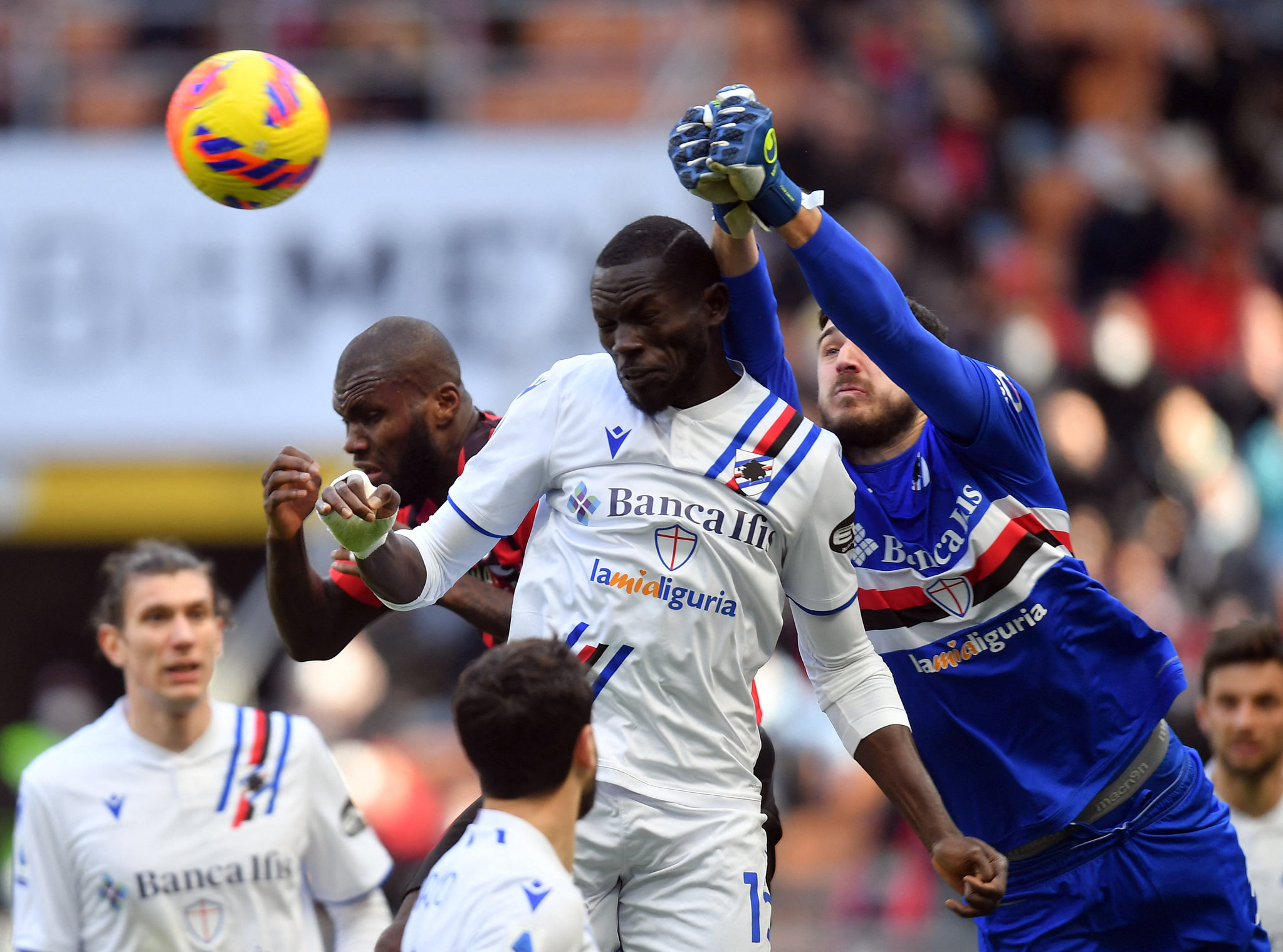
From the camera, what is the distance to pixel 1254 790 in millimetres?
6102

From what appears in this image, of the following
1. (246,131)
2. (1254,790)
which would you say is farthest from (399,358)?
(1254,790)

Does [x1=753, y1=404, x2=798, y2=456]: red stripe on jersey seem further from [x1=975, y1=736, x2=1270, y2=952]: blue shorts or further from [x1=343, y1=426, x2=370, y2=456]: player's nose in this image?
[x1=975, y1=736, x2=1270, y2=952]: blue shorts

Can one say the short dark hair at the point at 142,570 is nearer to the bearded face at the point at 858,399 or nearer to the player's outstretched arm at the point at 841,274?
Answer: the bearded face at the point at 858,399

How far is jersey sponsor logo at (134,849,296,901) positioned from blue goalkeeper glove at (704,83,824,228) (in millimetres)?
2768

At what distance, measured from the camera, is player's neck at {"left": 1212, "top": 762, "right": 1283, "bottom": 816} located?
20.0ft

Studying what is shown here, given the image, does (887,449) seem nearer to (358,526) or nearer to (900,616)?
(900,616)

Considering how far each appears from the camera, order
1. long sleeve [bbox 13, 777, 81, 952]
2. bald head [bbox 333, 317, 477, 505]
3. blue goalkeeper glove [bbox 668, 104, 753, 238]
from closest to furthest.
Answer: blue goalkeeper glove [bbox 668, 104, 753, 238]
bald head [bbox 333, 317, 477, 505]
long sleeve [bbox 13, 777, 81, 952]

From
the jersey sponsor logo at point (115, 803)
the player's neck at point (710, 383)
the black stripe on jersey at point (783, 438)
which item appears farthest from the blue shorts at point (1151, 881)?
the jersey sponsor logo at point (115, 803)

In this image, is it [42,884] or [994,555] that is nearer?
[994,555]

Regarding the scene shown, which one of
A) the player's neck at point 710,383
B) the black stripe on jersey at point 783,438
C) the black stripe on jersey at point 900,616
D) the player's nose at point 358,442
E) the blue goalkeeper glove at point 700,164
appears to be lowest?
the black stripe on jersey at point 900,616

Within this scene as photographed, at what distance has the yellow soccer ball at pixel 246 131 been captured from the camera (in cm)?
502

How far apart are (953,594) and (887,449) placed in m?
0.45

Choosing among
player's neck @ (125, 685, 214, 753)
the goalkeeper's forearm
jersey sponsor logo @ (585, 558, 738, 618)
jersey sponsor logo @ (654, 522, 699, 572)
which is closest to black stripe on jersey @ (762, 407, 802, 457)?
jersey sponsor logo @ (654, 522, 699, 572)

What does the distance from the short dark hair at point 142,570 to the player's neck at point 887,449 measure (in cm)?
237
